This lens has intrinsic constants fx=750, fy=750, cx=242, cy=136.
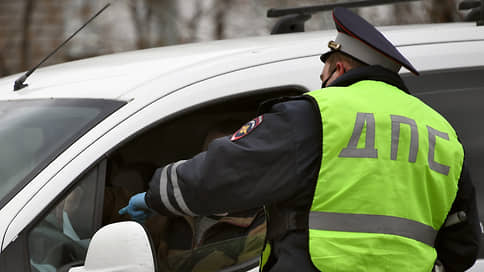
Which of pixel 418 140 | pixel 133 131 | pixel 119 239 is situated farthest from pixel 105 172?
pixel 418 140

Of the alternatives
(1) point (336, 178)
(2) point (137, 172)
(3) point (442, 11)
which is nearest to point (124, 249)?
(1) point (336, 178)

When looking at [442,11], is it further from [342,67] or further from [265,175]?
[265,175]

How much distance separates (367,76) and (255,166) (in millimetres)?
410

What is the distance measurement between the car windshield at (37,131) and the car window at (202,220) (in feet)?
0.45

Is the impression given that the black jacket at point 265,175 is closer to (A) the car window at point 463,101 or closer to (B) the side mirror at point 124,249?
(B) the side mirror at point 124,249

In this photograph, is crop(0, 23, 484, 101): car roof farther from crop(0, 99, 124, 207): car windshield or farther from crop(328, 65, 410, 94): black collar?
crop(328, 65, 410, 94): black collar

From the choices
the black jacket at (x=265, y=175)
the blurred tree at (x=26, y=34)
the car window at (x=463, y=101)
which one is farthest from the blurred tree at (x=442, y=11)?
the black jacket at (x=265, y=175)

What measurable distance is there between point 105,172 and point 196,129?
0.83 m

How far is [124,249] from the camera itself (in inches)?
65.6

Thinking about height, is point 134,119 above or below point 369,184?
above

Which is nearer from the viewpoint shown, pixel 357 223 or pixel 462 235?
pixel 357 223

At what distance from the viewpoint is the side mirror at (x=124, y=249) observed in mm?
1669

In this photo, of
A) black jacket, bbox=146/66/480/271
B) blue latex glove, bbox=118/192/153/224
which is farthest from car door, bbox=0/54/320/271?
black jacket, bbox=146/66/480/271

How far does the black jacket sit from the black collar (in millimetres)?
161
